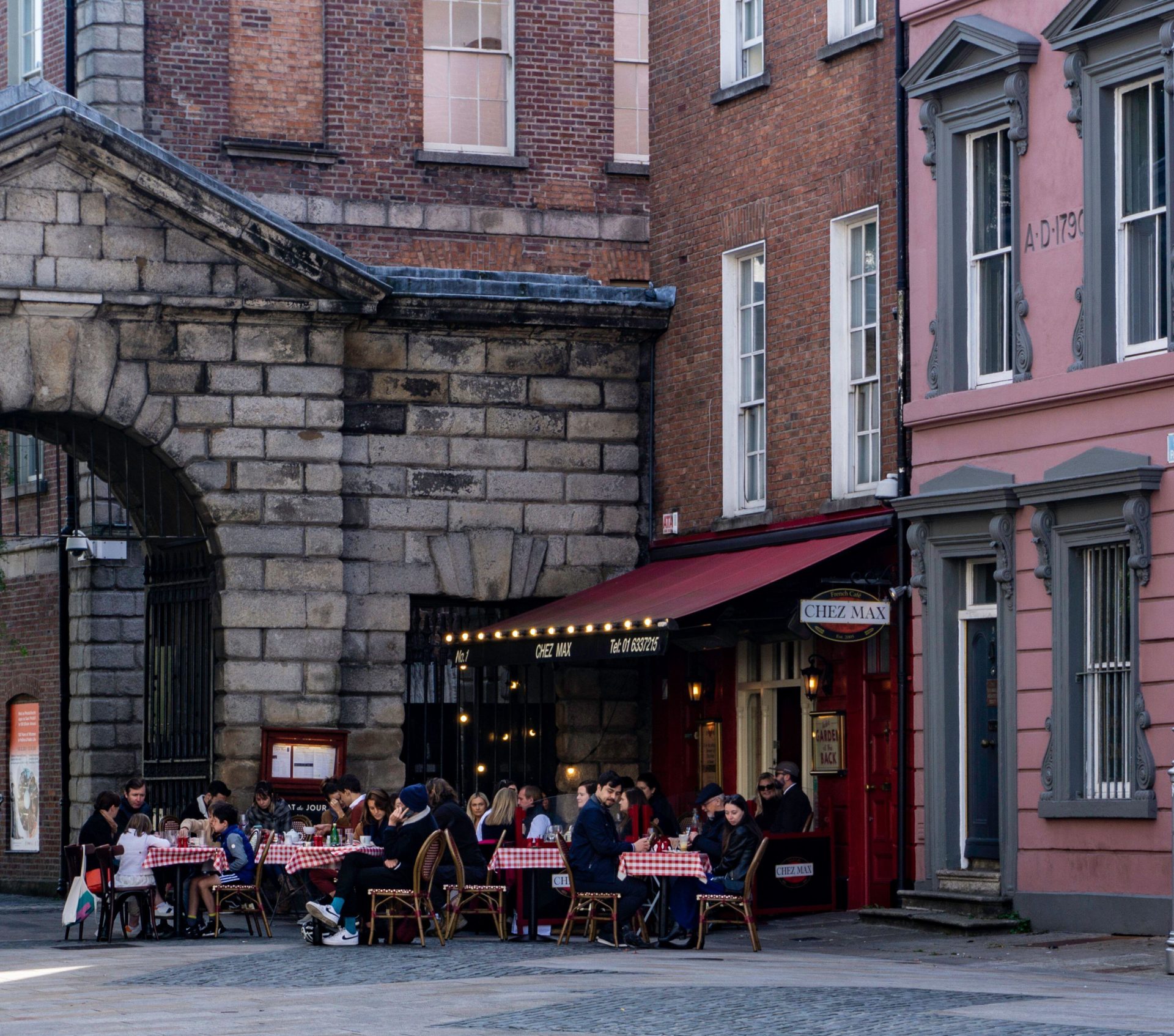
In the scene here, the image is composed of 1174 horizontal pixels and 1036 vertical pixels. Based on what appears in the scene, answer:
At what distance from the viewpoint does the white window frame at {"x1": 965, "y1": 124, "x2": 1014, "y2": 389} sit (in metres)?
20.0

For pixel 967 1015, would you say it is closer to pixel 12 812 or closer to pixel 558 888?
pixel 558 888

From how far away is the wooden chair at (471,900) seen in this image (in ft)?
63.3

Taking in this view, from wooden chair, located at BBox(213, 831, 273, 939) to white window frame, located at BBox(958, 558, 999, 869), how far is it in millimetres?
5610

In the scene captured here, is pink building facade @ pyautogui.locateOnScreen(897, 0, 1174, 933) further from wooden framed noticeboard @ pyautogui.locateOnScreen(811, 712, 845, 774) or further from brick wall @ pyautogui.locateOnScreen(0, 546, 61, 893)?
brick wall @ pyautogui.locateOnScreen(0, 546, 61, 893)

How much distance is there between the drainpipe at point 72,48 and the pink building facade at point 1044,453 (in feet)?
36.3

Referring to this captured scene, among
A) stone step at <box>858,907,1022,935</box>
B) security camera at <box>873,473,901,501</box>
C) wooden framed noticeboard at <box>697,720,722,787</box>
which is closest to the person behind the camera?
stone step at <box>858,907,1022,935</box>

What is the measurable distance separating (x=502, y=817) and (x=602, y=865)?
237 cm

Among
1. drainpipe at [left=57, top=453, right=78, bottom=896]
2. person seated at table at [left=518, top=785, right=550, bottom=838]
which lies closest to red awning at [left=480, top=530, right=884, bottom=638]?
person seated at table at [left=518, top=785, right=550, bottom=838]

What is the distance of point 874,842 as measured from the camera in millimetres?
21344

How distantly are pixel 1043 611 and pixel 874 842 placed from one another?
3178mm

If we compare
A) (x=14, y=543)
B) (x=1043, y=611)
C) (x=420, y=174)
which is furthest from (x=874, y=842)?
(x=14, y=543)

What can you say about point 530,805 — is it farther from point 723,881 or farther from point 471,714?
point 471,714

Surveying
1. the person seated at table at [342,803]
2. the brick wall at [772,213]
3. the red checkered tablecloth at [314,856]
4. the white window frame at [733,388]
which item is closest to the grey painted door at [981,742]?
the brick wall at [772,213]

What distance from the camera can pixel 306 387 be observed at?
23.3 meters
